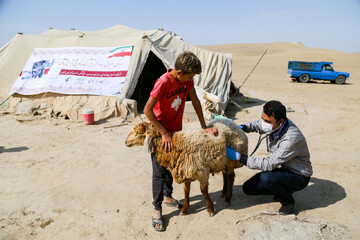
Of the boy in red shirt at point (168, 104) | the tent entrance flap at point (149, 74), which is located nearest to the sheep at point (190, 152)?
the boy in red shirt at point (168, 104)

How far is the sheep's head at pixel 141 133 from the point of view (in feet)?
10.1

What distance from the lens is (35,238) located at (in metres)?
2.92

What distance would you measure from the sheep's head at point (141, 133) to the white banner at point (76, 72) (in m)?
5.48

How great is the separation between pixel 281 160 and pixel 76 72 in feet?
26.9

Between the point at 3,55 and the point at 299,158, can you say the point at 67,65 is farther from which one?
the point at 299,158

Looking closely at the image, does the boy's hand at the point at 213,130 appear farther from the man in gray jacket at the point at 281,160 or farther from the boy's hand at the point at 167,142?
the boy's hand at the point at 167,142

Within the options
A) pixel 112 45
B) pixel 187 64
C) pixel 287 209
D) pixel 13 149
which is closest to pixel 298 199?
pixel 287 209

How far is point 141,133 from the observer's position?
3133 millimetres

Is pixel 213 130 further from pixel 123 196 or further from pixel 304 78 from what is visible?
pixel 304 78

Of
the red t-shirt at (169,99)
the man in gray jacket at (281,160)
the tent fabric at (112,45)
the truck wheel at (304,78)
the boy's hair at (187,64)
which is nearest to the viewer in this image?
the boy's hair at (187,64)

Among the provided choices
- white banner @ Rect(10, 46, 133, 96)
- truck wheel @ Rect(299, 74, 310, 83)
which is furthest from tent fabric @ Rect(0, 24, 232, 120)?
truck wheel @ Rect(299, 74, 310, 83)

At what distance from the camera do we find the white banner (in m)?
8.72

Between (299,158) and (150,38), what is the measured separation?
747 centimetres

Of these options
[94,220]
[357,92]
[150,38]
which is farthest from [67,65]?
[357,92]
